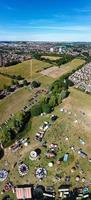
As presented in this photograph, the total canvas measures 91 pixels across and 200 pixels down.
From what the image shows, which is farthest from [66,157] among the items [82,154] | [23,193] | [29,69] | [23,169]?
[29,69]

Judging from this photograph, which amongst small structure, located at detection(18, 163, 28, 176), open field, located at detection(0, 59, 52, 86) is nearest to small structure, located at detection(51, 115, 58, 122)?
small structure, located at detection(18, 163, 28, 176)

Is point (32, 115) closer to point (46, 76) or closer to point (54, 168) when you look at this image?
point (54, 168)

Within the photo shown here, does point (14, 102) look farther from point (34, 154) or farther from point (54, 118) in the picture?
point (34, 154)

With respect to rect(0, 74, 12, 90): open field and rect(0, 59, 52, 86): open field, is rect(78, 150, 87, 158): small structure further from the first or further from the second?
rect(0, 59, 52, 86): open field

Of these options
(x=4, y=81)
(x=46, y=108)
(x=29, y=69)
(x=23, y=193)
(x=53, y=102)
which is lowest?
(x=23, y=193)

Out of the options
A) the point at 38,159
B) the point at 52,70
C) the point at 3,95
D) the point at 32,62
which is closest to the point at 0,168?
the point at 38,159

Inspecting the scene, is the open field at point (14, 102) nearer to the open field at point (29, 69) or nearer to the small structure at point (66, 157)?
the open field at point (29, 69)
